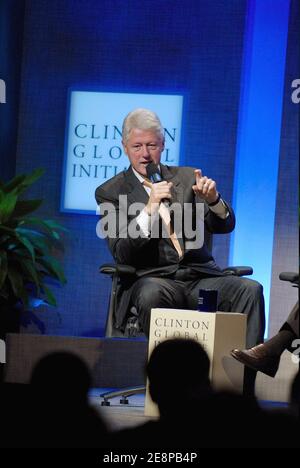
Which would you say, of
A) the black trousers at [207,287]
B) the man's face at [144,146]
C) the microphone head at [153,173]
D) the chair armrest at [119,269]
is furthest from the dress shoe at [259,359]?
the man's face at [144,146]

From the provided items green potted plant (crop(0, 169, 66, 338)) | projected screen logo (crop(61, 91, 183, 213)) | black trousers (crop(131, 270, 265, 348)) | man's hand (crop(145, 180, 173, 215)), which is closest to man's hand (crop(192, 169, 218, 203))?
man's hand (crop(145, 180, 173, 215))

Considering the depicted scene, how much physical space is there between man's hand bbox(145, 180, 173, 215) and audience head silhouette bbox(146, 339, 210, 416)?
2.59ft

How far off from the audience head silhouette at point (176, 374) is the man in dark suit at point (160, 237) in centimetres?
63

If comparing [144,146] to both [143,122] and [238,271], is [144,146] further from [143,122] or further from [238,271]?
[238,271]

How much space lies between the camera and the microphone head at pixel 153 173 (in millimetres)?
3864

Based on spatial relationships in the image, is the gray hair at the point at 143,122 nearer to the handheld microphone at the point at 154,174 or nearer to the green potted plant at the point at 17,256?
the handheld microphone at the point at 154,174

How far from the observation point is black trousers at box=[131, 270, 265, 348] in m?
3.72

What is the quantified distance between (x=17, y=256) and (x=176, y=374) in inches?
97.1

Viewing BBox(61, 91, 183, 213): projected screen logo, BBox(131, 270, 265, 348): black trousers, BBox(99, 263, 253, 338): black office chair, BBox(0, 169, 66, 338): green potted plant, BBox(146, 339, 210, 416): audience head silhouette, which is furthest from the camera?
BBox(61, 91, 183, 213): projected screen logo

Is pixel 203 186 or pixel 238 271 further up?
pixel 203 186

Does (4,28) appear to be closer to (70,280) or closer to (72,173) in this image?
(72,173)

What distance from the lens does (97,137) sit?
559cm

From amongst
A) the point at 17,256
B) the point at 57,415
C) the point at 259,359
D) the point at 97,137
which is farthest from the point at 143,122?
the point at 57,415

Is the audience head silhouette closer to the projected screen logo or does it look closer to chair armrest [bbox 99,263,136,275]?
chair armrest [bbox 99,263,136,275]
